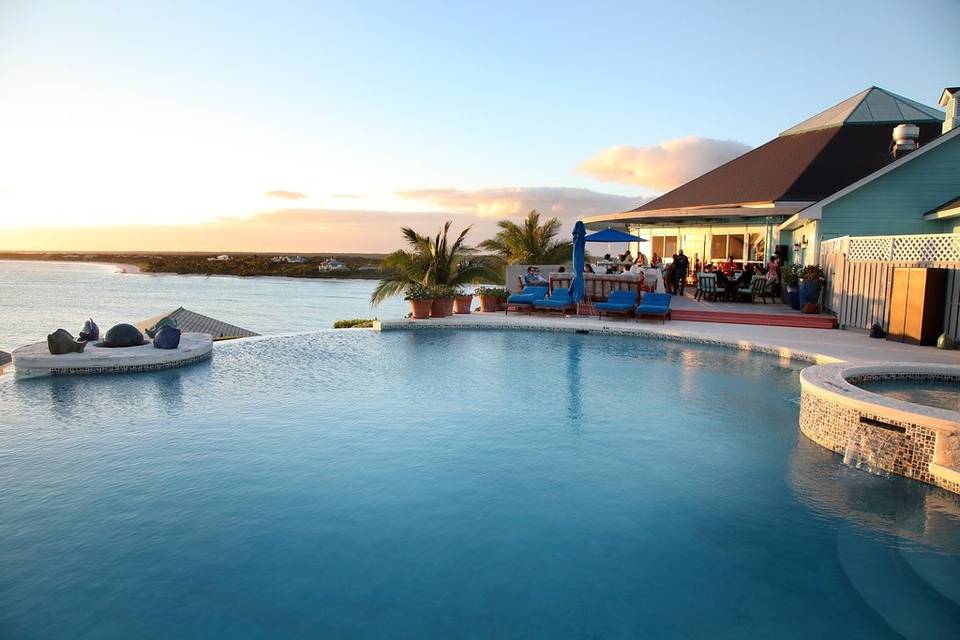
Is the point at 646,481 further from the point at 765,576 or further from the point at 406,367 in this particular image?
the point at 406,367

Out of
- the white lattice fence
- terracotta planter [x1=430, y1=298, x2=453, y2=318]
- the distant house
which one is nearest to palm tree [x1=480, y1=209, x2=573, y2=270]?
terracotta planter [x1=430, y1=298, x2=453, y2=318]

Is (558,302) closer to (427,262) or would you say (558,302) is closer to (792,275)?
(427,262)

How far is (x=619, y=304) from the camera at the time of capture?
15633mm

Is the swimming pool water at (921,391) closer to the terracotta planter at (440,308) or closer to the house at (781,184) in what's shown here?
the terracotta planter at (440,308)

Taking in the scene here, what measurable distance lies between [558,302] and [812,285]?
6.91 meters

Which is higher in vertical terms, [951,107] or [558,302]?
[951,107]

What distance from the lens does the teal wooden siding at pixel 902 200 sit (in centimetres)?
1667

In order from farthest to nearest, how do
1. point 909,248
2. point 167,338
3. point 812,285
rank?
point 812,285
point 909,248
point 167,338

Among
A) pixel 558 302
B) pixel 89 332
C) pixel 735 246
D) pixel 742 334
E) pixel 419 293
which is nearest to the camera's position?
pixel 89 332

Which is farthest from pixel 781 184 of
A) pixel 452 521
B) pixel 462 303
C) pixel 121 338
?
pixel 121 338

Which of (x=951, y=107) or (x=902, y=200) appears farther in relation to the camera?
(x=951, y=107)

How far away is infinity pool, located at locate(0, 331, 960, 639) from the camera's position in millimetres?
3744

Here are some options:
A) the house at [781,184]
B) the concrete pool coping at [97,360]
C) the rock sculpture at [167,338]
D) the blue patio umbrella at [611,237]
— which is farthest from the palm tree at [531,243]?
the concrete pool coping at [97,360]

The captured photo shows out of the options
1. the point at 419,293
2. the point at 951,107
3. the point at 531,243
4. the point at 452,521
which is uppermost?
the point at 951,107
